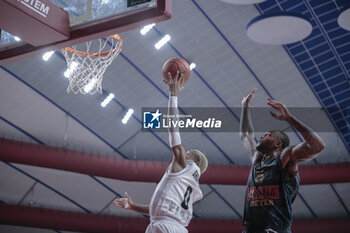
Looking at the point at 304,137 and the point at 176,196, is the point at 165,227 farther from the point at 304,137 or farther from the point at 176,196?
the point at 304,137

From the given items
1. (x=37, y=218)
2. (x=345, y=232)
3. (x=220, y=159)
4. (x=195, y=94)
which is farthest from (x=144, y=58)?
(x=345, y=232)

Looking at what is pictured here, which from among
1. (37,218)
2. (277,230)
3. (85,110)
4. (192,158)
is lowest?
(277,230)

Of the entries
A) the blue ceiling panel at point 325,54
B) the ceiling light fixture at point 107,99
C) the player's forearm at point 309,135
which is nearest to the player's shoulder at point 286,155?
the player's forearm at point 309,135

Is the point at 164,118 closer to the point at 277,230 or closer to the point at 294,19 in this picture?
the point at 294,19

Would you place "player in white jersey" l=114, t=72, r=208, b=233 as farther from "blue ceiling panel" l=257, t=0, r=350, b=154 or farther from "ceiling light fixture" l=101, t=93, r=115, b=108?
"ceiling light fixture" l=101, t=93, r=115, b=108

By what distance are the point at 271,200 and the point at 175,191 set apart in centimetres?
120

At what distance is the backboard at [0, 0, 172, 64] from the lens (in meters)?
7.13

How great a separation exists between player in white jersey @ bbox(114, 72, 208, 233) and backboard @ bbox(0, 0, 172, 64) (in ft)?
3.33

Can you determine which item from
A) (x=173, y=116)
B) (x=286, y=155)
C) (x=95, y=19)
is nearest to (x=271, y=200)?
(x=286, y=155)

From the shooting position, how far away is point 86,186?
67.8 ft

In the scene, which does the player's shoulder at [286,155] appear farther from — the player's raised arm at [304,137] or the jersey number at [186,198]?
the jersey number at [186,198]

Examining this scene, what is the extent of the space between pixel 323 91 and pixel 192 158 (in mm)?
12489

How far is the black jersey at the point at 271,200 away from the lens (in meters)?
6.19

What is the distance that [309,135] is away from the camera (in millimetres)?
5762
